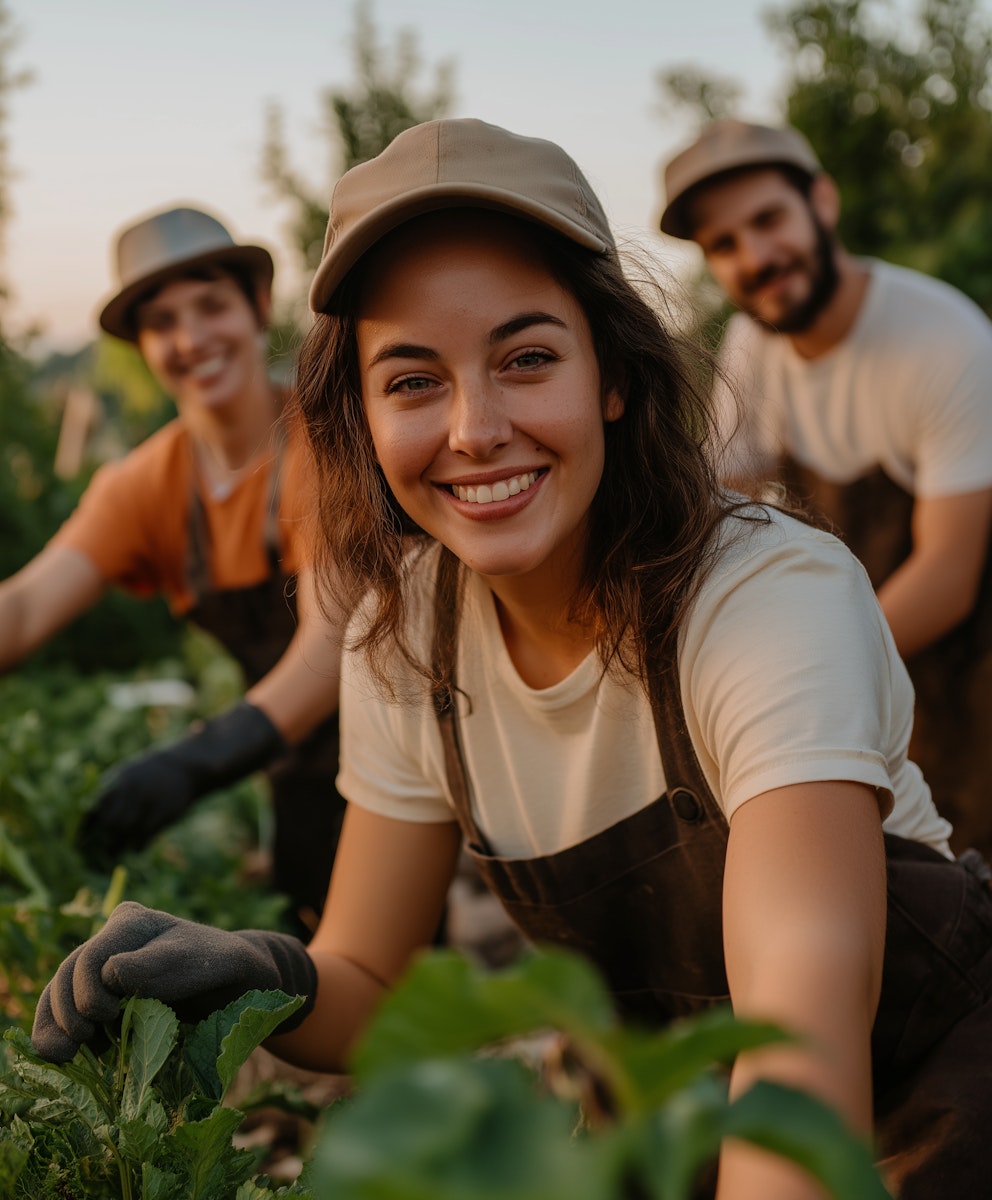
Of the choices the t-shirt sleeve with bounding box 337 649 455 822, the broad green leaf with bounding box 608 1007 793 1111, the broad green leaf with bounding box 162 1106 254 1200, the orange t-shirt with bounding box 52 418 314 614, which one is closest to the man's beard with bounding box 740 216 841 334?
the orange t-shirt with bounding box 52 418 314 614

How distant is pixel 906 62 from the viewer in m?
8.20

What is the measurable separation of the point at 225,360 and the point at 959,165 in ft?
21.2

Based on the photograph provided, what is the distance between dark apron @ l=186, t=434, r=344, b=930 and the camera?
3203 millimetres

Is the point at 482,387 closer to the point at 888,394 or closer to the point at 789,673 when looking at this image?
the point at 789,673

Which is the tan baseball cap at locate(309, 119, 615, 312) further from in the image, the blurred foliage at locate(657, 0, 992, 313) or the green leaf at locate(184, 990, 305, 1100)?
the blurred foliage at locate(657, 0, 992, 313)

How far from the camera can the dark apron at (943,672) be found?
131 inches

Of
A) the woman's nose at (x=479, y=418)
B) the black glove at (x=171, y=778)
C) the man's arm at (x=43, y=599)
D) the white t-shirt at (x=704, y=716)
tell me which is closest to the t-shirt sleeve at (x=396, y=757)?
the white t-shirt at (x=704, y=716)

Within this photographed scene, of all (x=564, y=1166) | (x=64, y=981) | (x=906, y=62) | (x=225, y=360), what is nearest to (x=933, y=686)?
(x=225, y=360)

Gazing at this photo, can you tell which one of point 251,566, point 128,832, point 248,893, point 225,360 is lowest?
point 248,893

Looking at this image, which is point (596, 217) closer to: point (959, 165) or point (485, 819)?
point (485, 819)

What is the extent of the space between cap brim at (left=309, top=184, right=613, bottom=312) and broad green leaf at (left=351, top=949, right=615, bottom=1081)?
3.49 ft

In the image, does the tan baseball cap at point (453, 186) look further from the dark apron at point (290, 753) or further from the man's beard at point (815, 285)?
the man's beard at point (815, 285)

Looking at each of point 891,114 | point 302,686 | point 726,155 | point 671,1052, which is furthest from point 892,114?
point 671,1052

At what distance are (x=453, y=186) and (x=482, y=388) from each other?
225 mm
